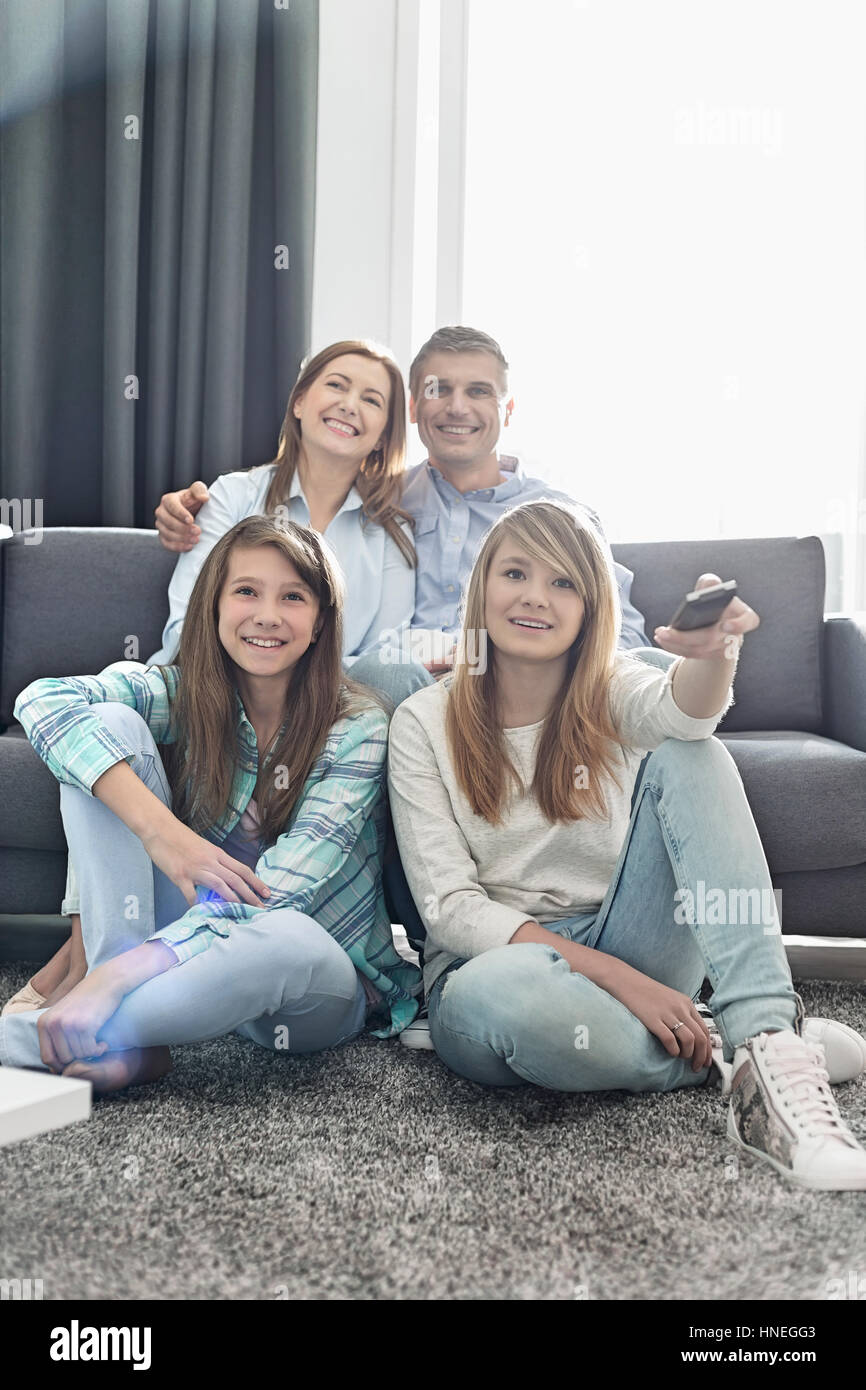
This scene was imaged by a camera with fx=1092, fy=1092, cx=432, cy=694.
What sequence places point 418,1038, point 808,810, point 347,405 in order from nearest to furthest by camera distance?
point 418,1038
point 808,810
point 347,405

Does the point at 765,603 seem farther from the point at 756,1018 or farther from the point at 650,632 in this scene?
the point at 756,1018

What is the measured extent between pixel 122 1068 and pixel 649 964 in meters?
0.58

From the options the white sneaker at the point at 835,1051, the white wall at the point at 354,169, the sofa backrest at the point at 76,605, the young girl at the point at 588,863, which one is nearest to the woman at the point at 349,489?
the sofa backrest at the point at 76,605

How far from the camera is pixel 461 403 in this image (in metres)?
1.93

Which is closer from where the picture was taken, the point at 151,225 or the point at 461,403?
the point at 461,403

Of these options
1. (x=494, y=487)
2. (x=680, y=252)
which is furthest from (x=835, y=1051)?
(x=680, y=252)

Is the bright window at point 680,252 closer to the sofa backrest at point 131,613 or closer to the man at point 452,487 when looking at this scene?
the sofa backrest at point 131,613

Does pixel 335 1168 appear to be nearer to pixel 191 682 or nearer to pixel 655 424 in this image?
pixel 191 682

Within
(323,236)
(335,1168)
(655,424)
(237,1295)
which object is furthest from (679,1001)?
(323,236)

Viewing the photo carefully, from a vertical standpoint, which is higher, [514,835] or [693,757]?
[693,757]

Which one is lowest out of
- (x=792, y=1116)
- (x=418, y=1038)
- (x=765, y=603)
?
(x=418, y=1038)

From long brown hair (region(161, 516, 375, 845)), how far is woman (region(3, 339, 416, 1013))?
42 centimetres

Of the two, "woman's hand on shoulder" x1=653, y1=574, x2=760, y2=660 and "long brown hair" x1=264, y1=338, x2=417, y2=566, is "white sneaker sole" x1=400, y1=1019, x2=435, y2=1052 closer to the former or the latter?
"woman's hand on shoulder" x1=653, y1=574, x2=760, y2=660

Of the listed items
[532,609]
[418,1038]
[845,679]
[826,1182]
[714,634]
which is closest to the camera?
[826,1182]
